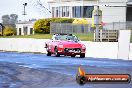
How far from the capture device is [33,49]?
46.3m

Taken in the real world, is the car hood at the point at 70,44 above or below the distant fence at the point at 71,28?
below

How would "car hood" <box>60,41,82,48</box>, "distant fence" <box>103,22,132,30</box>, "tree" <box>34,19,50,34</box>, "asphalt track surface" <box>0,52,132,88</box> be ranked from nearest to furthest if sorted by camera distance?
"asphalt track surface" <box>0,52,132,88</box> < "car hood" <box>60,41,82,48</box> < "distant fence" <box>103,22,132,30</box> < "tree" <box>34,19,50,34</box>

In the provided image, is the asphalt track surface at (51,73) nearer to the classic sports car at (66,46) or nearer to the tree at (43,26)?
the classic sports car at (66,46)

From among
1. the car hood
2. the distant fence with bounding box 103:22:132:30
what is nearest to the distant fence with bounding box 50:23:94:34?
the distant fence with bounding box 103:22:132:30

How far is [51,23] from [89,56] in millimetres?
27868

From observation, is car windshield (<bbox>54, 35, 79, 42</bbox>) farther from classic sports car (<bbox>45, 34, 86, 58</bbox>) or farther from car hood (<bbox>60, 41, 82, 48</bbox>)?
car hood (<bbox>60, 41, 82, 48</bbox>)

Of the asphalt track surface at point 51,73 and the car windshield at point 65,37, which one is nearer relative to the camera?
the asphalt track surface at point 51,73

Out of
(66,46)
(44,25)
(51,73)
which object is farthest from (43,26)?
(51,73)

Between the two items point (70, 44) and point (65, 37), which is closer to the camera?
point (70, 44)

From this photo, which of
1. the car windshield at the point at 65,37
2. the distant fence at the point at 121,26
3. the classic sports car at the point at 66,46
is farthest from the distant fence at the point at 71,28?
the car windshield at the point at 65,37

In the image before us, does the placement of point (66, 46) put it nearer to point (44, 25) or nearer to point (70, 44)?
point (70, 44)

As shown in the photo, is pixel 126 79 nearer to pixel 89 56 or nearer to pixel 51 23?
pixel 89 56

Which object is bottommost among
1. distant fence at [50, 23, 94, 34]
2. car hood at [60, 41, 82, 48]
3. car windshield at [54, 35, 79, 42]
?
car hood at [60, 41, 82, 48]

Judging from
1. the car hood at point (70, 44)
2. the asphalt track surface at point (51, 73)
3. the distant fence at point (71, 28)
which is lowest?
the asphalt track surface at point (51, 73)
